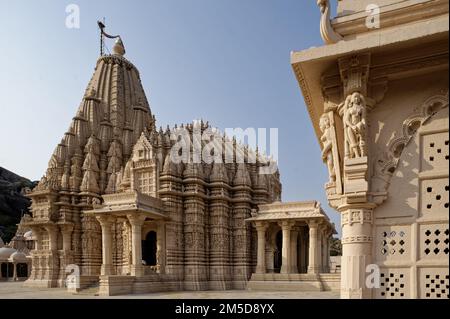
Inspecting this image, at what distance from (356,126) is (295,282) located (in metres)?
21.2

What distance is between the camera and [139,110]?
40.8m

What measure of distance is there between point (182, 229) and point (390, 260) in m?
23.1

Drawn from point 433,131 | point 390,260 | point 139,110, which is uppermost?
point 139,110

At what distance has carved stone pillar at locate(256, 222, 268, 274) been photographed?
27880 millimetres

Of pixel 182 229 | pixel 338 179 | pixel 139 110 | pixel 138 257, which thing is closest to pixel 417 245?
pixel 338 179

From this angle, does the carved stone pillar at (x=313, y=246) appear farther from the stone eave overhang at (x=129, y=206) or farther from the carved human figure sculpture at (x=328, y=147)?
the carved human figure sculpture at (x=328, y=147)

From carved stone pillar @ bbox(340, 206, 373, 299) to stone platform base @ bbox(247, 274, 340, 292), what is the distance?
19.7 m

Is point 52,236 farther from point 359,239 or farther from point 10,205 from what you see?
point 10,205

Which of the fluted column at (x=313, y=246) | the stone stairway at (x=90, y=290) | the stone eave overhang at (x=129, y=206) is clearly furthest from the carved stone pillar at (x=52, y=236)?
the fluted column at (x=313, y=246)

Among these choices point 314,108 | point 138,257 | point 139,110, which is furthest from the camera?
point 139,110

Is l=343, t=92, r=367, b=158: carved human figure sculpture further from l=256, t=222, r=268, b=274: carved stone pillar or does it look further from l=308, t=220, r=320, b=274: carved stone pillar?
l=256, t=222, r=268, b=274: carved stone pillar
